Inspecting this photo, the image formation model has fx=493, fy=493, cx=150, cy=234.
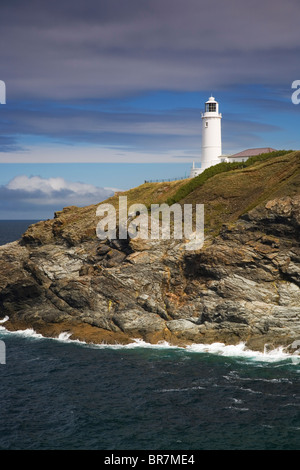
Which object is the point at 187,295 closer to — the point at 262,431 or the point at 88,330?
the point at 88,330

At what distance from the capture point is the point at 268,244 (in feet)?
212

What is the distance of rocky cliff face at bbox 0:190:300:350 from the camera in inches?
2373

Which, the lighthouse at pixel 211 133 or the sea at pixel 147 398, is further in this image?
the lighthouse at pixel 211 133

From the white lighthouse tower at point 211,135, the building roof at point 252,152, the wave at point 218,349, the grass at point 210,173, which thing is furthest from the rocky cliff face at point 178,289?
the white lighthouse tower at point 211,135

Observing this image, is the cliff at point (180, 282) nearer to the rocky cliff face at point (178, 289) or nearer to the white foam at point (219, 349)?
the rocky cliff face at point (178, 289)

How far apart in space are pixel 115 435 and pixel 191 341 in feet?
77.7

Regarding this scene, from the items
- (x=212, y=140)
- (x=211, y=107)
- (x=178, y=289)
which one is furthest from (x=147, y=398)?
(x=211, y=107)

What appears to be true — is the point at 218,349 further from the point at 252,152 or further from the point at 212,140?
the point at 212,140

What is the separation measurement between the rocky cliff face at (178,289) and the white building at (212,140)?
40379 millimetres

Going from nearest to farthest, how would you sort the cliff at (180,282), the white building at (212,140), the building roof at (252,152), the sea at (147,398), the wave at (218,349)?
1. the sea at (147,398)
2. the wave at (218,349)
3. the cliff at (180,282)
4. the building roof at (252,152)
5. the white building at (212,140)

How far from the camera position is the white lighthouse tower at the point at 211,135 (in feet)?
355

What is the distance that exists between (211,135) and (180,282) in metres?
51.7

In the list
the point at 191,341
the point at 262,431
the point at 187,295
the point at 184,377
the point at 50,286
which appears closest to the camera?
the point at 262,431

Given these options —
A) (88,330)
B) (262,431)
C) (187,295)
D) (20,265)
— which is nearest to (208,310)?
(187,295)
